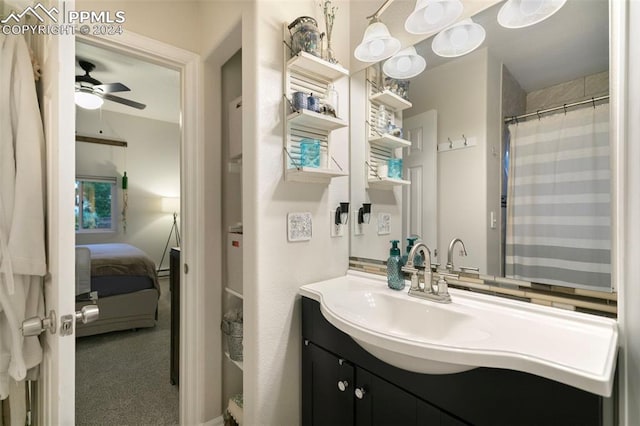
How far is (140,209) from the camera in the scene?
529 cm

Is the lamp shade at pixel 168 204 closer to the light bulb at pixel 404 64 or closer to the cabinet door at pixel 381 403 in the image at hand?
the light bulb at pixel 404 64

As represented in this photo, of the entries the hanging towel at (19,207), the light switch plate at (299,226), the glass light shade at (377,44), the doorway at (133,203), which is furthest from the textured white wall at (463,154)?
the doorway at (133,203)

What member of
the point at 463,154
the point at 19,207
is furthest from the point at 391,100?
the point at 19,207

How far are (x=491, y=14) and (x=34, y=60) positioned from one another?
1.74 meters

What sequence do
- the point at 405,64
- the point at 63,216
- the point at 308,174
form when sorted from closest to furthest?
the point at 63,216
the point at 308,174
the point at 405,64

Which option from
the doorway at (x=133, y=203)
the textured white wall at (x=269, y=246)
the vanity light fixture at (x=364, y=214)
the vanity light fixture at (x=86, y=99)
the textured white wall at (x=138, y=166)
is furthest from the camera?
the textured white wall at (x=138, y=166)

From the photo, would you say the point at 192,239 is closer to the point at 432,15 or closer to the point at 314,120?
the point at 314,120

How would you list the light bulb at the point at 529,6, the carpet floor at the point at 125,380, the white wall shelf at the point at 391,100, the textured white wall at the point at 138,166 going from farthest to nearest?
the textured white wall at the point at 138,166
the carpet floor at the point at 125,380
the white wall shelf at the point at 391,100
the light bulb at the point at 529,6

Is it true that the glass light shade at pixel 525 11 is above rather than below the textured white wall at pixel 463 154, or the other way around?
above

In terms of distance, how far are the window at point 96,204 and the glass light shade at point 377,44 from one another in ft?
17.2

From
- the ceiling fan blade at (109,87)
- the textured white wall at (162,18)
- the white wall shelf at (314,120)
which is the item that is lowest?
the white wall shelf at (314,120)

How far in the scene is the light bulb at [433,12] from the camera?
1.20m

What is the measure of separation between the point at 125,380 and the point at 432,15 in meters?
3.04

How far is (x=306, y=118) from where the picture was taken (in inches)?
51.5
